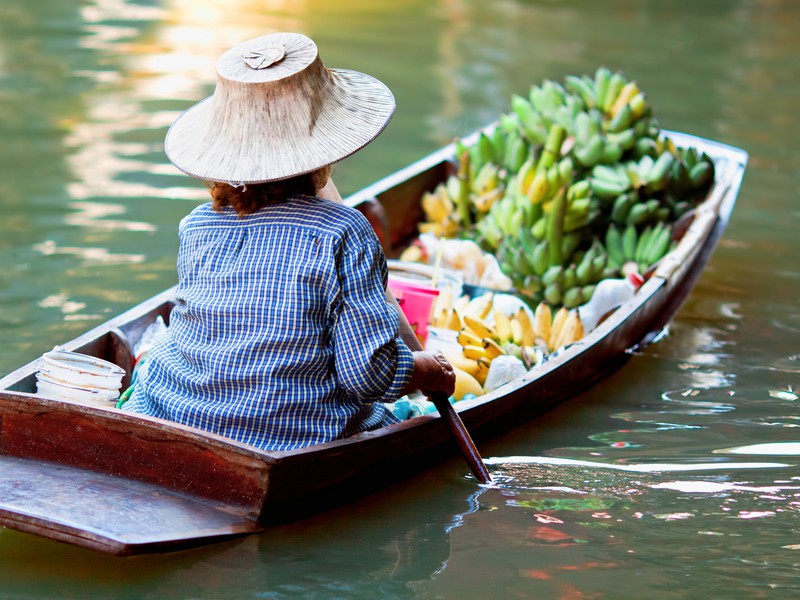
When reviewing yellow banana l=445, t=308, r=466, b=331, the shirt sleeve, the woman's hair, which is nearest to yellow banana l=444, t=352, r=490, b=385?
yellow banana l=445, t=308, r=466, b=331

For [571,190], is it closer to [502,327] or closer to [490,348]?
[502,327]

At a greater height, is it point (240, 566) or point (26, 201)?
point (240, 566)

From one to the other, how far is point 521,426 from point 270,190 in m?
1.31

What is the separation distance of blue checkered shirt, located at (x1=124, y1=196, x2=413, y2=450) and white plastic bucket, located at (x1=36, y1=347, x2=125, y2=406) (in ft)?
0.58

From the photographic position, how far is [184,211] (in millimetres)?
5617

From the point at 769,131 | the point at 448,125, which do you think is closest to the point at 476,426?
the point at 448,125

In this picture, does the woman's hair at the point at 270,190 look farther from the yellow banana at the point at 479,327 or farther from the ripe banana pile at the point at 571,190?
the ripe banana pile at the point at 571,190

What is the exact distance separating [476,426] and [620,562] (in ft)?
2.09

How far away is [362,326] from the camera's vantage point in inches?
98.3

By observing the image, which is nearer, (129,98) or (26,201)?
(26,201)

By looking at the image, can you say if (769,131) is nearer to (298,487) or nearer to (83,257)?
(83,257)

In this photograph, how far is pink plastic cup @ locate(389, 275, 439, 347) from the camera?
11.4ft

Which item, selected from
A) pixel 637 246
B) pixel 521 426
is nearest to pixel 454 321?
pixel 521 426

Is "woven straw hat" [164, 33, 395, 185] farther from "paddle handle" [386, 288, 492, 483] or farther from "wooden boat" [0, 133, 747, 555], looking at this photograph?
"wooden boat" [0, 133, 747, 555]
